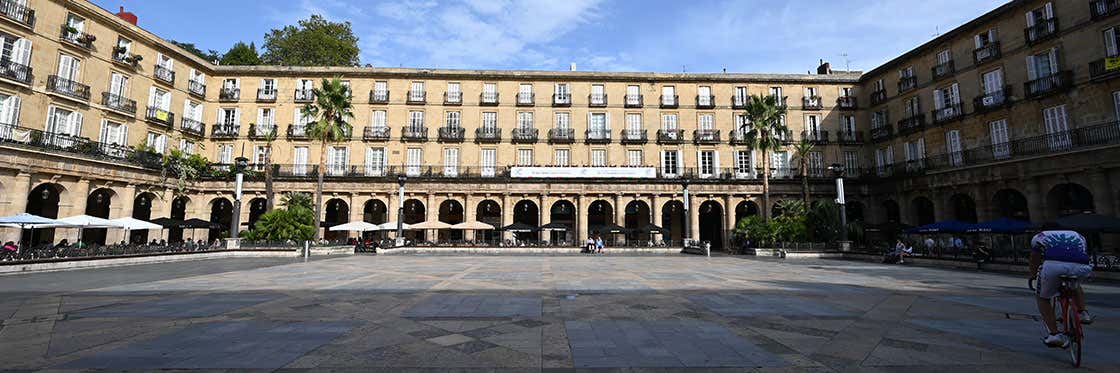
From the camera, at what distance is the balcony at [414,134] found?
124 ft

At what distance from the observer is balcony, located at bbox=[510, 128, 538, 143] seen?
126ft

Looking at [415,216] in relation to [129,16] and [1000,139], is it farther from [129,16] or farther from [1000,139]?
[1000,139]

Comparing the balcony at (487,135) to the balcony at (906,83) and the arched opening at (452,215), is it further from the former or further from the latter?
the balcony at (906,83)

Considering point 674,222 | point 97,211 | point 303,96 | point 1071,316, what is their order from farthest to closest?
point 674,222 < point 303,96 < point 97,211 < point 1071,316

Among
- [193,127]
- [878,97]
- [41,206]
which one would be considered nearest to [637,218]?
[878,97]

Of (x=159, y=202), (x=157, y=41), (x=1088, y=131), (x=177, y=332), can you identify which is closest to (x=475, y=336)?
(x=177, y=332)

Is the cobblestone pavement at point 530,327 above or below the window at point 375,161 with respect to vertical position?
below

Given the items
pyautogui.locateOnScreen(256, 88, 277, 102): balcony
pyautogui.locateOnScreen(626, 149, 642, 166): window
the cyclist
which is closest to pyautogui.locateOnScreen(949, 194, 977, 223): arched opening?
pyautogui.locateOnScreen(626, 149, 642, 166): window

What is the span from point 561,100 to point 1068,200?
3165cm

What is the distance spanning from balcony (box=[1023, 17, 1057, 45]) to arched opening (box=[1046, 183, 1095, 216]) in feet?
26.1

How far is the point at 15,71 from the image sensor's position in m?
25.1

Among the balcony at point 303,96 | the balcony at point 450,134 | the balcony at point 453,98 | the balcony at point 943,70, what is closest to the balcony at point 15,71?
the balcony at point 303,96

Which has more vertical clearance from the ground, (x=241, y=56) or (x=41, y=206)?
(x=241, y=56)

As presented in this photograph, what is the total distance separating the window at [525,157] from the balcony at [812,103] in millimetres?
22888
